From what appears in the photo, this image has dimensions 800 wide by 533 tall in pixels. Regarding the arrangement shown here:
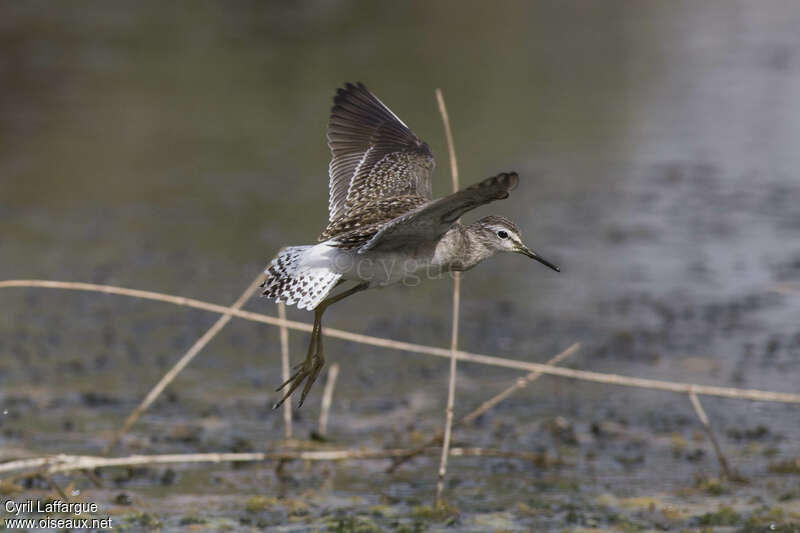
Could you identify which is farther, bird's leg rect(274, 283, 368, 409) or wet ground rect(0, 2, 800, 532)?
wet ground rect(0, 2, 800, 532)

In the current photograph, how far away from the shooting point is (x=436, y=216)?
6.38 m

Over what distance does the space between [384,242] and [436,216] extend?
44cm

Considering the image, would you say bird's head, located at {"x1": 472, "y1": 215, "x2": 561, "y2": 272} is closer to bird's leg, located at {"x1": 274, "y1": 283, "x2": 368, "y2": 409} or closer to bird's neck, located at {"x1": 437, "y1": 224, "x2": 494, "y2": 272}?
bird's neck, located at {"x1": 437, "y1": 224, "x2": 494, "y2": 272}

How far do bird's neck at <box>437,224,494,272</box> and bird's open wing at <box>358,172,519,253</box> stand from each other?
0.13 m

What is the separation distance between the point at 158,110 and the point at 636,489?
551 inches

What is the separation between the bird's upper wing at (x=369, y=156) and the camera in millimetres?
8016

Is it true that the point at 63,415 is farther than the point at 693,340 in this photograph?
No

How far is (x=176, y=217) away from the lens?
16.0 meters

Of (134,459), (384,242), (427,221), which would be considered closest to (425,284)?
(134,459)

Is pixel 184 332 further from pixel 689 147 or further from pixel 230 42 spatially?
pixel 230 42

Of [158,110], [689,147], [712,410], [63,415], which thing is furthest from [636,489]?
[158,110]

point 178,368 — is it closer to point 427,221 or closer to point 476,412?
point 476,412

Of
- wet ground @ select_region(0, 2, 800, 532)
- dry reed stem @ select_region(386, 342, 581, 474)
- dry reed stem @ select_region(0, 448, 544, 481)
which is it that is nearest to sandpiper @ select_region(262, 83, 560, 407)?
dry reed stem @ select_region(0, 448, 544, 481)

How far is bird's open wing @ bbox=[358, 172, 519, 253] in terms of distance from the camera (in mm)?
5711
